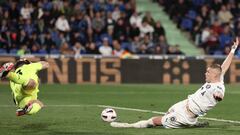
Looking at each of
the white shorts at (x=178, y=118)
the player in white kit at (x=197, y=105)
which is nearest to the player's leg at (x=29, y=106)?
the player in white kit at (x=197, y=105)

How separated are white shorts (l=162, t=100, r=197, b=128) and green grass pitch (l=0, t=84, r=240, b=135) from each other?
15 centimetres

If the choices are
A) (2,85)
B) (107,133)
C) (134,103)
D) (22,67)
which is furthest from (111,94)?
(107,133)

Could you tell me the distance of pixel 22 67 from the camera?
12422 millimetres

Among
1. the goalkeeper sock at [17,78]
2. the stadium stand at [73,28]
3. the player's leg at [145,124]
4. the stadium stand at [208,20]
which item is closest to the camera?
the player's leg at [145,124]

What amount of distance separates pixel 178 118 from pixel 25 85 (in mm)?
2827

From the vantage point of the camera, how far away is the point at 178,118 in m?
11.2

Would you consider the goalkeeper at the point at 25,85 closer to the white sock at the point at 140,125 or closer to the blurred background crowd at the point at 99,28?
the white sock at the point at 140,125

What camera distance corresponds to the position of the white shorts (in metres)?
11.1

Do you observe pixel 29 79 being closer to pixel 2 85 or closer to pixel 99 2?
pixel 2 85

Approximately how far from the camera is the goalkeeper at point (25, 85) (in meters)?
12.0

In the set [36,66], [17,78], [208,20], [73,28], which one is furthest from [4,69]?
[208,20]

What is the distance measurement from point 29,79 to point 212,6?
771 inches

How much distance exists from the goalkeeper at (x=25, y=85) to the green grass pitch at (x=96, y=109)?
0.99ft

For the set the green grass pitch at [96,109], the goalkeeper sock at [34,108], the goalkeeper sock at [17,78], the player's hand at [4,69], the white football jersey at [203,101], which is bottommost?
the green grass pitch at [96,109]
